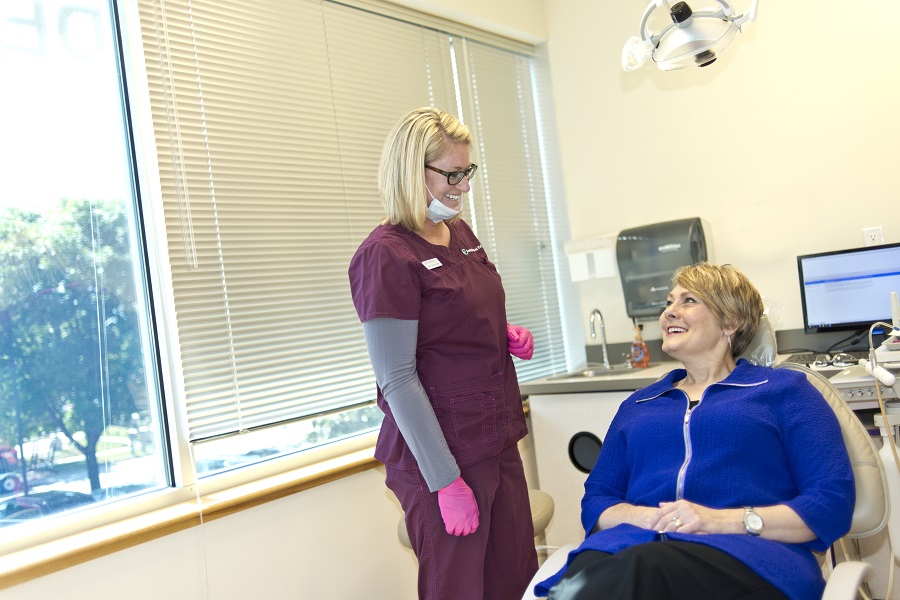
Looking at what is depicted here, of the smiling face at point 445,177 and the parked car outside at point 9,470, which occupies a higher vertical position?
the smiling face at point 445,177

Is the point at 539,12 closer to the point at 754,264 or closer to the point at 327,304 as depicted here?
the point at 754,264

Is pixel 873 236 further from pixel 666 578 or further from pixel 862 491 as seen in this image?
pixel 666 578

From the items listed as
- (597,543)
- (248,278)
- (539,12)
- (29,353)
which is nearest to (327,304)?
(248,278)

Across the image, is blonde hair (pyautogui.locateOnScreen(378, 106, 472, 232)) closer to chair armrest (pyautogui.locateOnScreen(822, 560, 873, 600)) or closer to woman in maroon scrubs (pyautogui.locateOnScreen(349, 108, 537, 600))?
woman in maroon scrubs (pyautogui.locateOnScreen(349, 108, 537, 600))

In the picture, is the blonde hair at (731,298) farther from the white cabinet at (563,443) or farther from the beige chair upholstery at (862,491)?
the white cabinet at (563,443)

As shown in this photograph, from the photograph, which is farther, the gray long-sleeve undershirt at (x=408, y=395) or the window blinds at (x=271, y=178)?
the window blinds at (x=271, y=178)

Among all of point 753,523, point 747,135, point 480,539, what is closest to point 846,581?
point 753,523

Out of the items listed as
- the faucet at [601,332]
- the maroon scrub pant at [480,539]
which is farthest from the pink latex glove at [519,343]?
the faucet at [601,332]

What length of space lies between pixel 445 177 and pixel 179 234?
0.93 meters

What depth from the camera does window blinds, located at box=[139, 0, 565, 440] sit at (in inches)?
91.8

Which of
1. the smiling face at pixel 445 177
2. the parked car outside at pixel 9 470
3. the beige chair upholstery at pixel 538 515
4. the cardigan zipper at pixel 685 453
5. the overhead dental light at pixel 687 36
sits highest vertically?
the overhead dental light at pixel 687 36

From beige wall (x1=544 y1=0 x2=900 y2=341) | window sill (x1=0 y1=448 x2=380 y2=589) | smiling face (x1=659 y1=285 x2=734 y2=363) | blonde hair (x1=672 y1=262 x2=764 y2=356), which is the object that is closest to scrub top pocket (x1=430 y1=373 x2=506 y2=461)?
smiling face (x1=659 y1=285 x2=734 y2=363)

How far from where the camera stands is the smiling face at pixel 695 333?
1.84 meters

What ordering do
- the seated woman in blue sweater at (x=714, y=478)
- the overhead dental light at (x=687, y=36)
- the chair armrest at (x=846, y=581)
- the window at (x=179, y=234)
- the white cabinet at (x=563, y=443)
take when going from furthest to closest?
the white cabinet at (x=563, y=443), the overhead dental light at (x=687, y=36), the window at (x=179, y=234), the seated woman in blue sweater at (x=714, y=478), the chair armrest at (x=846, y=581)
